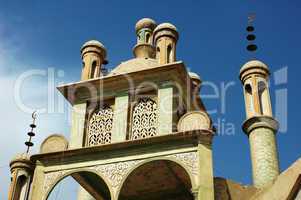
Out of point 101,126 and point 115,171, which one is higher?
point 101,126

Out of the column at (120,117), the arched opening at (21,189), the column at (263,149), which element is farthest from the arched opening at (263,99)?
the arched opening at (21,189)

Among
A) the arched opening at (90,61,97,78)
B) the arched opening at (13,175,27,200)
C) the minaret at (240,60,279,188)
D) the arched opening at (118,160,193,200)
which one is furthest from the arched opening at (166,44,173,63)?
the arched opening at (13,175,27,200)

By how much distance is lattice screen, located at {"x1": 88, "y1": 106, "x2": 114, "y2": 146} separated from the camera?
1296 cm

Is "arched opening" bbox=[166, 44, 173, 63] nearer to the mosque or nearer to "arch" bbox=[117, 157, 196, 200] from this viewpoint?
the mosque

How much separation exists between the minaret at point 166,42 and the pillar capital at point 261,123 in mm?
3277

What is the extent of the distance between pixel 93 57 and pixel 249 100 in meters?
5.03

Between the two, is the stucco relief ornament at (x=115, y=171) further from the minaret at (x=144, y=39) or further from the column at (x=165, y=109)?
the minaret at (x=144, y=39)

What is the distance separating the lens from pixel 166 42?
13836 millimetres

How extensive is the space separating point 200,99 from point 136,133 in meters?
3.11

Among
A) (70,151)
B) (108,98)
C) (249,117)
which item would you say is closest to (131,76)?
(108,98)

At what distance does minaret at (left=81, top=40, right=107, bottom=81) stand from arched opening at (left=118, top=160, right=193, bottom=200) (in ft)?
10.5

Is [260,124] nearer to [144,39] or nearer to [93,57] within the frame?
[144,39]

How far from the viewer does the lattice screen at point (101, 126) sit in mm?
12961

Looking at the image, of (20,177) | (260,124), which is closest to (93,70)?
(20,177)
